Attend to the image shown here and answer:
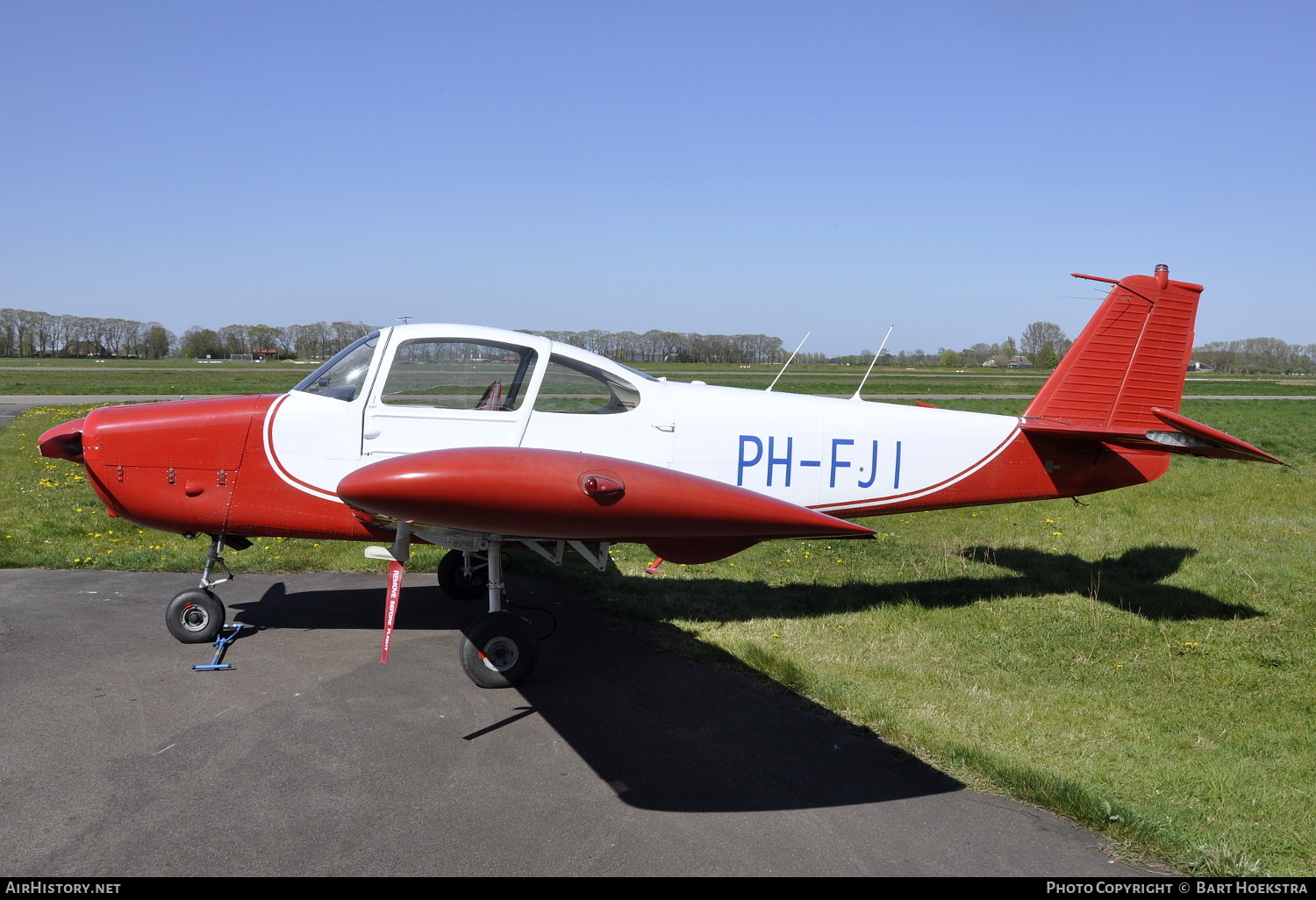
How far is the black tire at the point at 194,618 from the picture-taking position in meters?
5.93

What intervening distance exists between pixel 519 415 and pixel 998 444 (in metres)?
3.80

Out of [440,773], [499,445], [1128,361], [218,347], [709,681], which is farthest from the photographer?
[218,347]

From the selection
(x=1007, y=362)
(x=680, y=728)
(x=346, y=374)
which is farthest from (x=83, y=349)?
(x=680, y=728)

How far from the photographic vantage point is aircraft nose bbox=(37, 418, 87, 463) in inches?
218

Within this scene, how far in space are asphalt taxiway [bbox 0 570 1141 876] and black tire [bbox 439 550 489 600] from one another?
1.06 m

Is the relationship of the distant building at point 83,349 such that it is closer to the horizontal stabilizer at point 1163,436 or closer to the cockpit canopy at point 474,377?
the cockpit canopy at point 474,377

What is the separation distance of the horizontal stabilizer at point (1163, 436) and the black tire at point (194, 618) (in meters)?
6.25

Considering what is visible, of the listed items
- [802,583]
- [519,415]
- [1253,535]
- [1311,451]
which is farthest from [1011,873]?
[1311,451]

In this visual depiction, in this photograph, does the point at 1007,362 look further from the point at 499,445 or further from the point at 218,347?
the point at 499,445

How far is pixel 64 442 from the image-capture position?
5.59 m

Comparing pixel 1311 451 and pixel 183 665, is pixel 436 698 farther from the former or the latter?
pixel 1311 451

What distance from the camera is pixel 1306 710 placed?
16.8 feet

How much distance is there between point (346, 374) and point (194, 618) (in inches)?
80.0

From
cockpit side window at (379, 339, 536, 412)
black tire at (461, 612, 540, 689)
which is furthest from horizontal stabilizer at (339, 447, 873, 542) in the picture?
cockpit side window at (379, 339, 536, 412)
